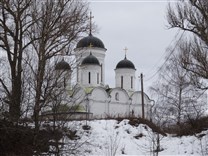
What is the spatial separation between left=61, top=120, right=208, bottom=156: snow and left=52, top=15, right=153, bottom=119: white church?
520 inches

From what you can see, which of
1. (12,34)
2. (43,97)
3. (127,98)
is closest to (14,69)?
(12,34)

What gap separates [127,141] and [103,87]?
2046cm

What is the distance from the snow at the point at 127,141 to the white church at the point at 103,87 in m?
13.2

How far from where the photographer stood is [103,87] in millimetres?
42219

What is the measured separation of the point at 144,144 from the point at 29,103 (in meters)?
8.98

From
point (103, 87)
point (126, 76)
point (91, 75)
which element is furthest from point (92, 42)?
point (126, 76)

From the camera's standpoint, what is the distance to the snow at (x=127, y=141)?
1977 cm

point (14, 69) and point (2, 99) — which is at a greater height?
point (14, 69)

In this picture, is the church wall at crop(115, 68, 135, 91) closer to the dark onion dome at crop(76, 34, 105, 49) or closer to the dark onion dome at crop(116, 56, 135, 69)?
the dark onion dome at crop(116, 56, 135, 69)

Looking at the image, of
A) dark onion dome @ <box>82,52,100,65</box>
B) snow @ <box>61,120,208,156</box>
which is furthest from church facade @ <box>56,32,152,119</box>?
snow @ <box>61,120,208,156</box>

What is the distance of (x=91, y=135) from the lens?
22.2 meters

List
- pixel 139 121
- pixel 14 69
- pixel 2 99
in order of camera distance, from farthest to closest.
Answer: 1. pixel 139 121
2. pixel 14 69
3. pixel 2 99

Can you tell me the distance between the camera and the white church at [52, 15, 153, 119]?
40062 millimetres

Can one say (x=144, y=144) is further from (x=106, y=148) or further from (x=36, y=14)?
(x=36, y=14)
